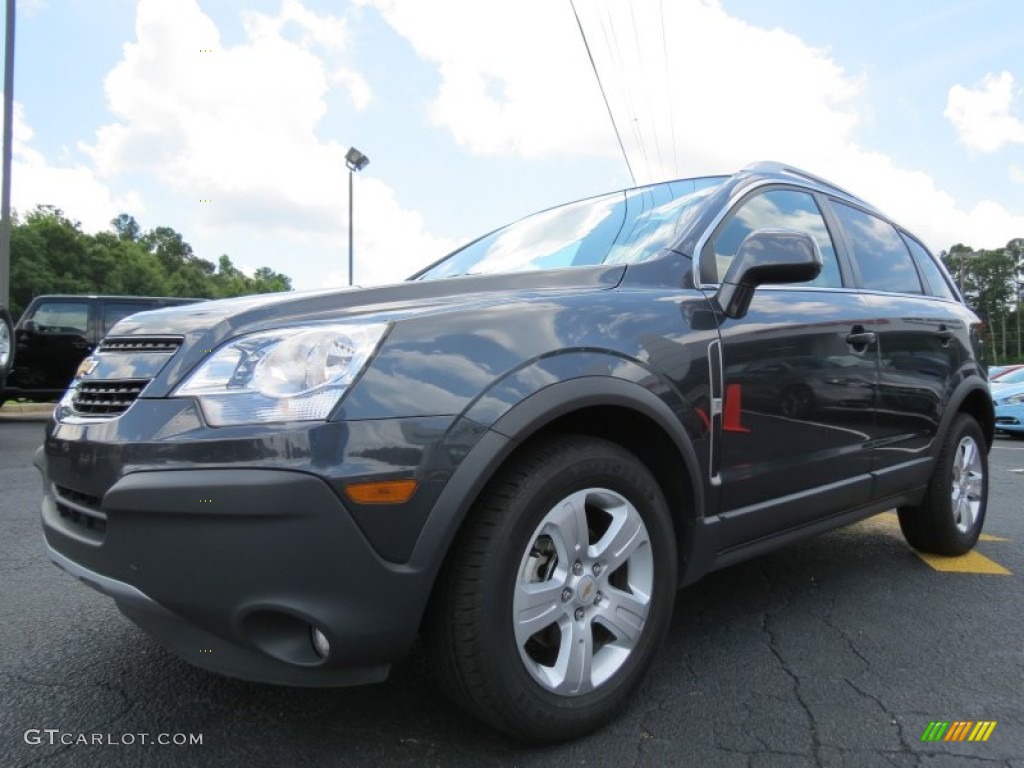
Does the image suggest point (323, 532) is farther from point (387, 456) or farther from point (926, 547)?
point (926, 547)

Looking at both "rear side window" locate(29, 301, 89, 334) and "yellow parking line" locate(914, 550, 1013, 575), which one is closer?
"yellow parking line" locate(914, 550, 1013, 575)

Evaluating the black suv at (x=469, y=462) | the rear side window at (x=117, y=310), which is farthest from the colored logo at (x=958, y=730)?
the rear side window at (x=117, y=310)

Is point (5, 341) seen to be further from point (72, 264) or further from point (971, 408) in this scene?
point (72, 264)

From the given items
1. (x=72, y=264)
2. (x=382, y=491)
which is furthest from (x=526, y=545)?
(x=72, y=264)

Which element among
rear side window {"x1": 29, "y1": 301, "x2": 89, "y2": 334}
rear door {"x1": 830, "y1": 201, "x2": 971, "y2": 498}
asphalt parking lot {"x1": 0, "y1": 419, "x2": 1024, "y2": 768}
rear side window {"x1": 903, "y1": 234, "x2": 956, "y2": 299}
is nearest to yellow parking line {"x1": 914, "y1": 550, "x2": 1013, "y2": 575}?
asphalt parking lot {"x1": 0, "y1": 419, "x2": 1024, "y2": 768}

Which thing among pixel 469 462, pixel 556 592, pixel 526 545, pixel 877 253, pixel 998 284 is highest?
pixel 877 253

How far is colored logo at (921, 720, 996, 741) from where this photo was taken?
2.00 metres

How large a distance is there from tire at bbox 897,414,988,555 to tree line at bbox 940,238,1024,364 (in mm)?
94183

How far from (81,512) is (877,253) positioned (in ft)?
11.1

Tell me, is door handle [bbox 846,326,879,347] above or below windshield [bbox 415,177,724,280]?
below

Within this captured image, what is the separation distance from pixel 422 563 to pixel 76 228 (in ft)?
223

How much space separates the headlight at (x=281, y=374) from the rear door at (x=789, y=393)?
122 centimetres

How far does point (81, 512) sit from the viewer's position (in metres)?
1.82

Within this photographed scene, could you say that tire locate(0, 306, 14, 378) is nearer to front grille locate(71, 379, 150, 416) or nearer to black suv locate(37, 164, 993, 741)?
black suv locate(37, 164, 993, 741)
